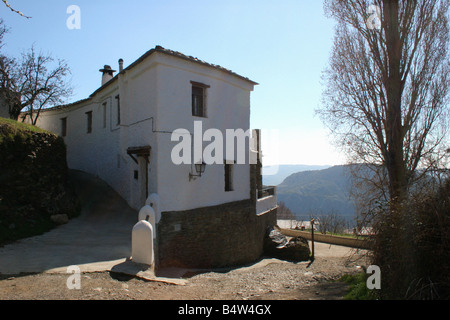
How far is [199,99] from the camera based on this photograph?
432 inches

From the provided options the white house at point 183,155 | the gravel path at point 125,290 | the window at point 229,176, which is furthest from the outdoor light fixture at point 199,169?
the gravel path at point 125,290

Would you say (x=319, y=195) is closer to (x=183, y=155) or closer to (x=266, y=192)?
(x=266, y=192)

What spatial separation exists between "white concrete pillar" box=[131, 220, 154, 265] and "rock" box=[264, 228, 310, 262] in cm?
852

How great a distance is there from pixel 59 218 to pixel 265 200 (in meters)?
9.66

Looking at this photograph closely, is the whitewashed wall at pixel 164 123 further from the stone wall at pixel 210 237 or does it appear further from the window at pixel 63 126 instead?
the window at pixel 63 126

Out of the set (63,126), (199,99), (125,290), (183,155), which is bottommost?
(125,290)

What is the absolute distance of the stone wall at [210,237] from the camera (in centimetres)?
928

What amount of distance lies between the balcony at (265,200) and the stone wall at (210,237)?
2.90 ft

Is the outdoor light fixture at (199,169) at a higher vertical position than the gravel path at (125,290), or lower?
higher

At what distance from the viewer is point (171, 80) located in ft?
32.4

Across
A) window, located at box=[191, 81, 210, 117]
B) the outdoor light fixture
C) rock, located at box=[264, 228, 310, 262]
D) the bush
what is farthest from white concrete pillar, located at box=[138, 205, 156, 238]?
rock, located at box=[264, 228, 310, 262]

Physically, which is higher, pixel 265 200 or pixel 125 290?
pixel 265 200

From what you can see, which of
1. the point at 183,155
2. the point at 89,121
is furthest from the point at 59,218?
the point at 89,121
